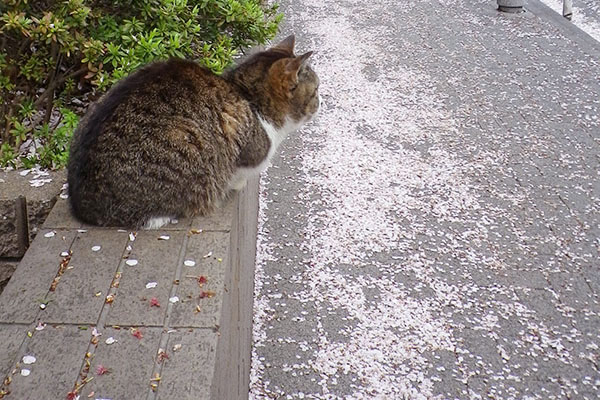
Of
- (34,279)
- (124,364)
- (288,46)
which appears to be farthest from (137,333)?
(288,46)

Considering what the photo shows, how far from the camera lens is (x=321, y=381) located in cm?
248

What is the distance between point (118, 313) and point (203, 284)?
0.80ft

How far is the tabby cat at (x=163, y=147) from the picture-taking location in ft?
7.00

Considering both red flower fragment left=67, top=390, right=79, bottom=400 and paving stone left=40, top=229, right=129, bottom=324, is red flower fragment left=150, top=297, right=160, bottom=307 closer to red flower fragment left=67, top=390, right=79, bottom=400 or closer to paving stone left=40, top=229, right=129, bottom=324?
paving stone left=40, top=229, right=129, bottom=324

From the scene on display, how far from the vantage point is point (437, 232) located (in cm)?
339

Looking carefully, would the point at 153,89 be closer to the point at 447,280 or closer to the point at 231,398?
the point at 231,398

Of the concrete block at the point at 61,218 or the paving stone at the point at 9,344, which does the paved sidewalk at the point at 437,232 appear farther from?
the paving stone at the point at 9,344

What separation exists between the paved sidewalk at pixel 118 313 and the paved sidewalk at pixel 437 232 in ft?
2.46

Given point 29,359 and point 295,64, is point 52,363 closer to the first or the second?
point 29,359

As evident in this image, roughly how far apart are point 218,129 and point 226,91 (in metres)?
0.20

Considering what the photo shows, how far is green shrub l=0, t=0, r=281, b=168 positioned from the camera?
2830mm

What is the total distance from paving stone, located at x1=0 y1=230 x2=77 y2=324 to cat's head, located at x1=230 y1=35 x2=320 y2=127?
949 millimetres

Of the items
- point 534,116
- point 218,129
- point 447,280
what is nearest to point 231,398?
point 218,129

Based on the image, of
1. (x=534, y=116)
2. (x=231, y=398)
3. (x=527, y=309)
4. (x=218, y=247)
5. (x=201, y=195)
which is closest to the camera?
(x=231, y=398)
